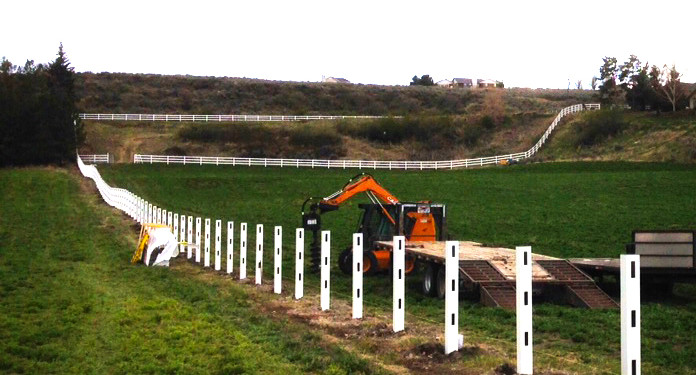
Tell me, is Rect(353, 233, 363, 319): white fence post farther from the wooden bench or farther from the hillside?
the hillside

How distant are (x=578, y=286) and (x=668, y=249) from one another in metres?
2.02

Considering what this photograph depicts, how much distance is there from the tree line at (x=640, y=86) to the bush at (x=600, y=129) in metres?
6.70

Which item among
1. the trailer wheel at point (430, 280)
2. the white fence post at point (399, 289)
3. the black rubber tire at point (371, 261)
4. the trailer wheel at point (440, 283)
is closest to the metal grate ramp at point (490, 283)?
the trailer wheel at point (440, 283)

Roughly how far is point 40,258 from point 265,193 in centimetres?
2598

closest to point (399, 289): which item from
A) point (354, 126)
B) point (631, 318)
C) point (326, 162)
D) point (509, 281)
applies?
point (509, 281)

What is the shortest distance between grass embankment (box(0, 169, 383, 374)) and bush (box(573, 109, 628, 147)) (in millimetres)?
55732

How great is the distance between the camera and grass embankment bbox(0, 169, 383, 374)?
10.9m

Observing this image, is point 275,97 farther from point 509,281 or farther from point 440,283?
point 509,281

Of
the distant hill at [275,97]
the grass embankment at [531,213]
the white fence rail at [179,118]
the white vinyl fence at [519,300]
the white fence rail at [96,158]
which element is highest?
the distant hill at [275,97]

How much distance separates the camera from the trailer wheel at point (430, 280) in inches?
711

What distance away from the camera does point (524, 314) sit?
9.45 metres

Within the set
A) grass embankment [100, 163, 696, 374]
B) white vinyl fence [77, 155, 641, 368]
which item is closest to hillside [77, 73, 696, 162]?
grass embankment [100, 163, 696, 374]

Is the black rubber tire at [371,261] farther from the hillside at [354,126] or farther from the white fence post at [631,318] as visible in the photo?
the hillside at [354,126]

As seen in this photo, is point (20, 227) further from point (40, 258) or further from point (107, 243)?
point (40, 258)
